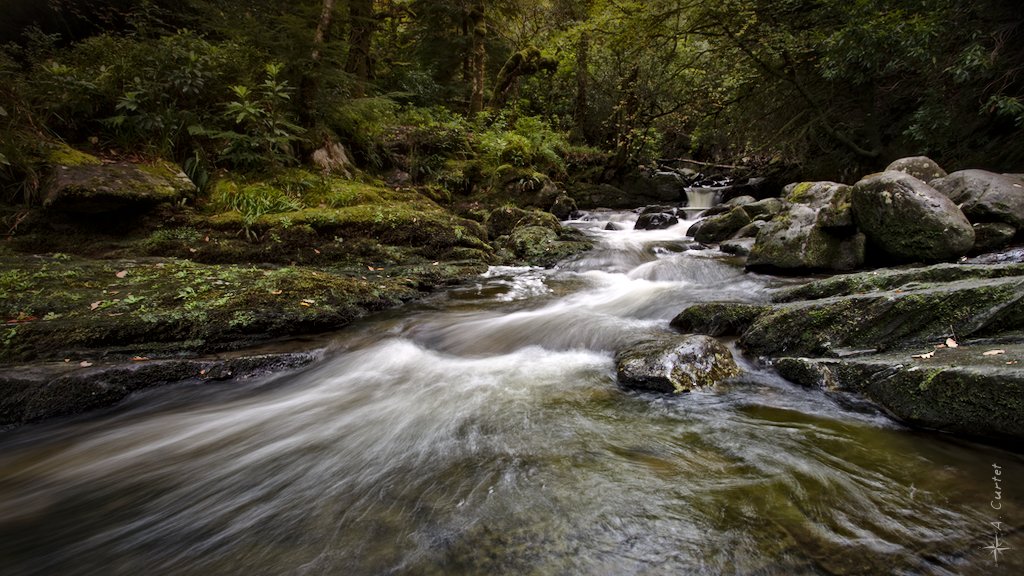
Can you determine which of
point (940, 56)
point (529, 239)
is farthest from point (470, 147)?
point (940, 56)

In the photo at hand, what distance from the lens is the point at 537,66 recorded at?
15289 millimetres

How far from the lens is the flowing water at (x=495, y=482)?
5.89 feet

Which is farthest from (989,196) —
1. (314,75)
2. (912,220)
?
(314,75)

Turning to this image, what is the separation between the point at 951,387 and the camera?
7.75ft

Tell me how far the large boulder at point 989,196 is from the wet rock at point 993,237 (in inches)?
6.3

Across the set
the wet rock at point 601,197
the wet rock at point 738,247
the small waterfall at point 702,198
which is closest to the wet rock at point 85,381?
the wet rock at point 738,247

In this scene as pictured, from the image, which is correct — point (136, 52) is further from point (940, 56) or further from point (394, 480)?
point (940, 56)

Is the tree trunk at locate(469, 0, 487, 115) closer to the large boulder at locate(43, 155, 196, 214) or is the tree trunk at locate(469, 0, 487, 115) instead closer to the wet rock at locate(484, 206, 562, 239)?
the wet rock at locate(484, 206, 562, 239)

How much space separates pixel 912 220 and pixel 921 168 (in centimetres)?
250

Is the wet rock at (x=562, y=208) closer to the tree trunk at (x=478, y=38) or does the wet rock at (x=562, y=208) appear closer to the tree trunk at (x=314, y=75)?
the tree trunk at (x=478, y=38)

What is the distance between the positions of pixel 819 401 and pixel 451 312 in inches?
163

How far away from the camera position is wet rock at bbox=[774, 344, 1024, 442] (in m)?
2.17

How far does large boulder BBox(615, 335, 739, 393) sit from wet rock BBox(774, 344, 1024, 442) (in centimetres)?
76

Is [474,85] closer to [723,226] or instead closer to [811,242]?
[723,226]
